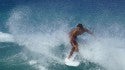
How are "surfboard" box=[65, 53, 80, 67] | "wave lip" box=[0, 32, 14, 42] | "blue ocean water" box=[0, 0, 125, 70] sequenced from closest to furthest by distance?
1. "surfboard" box=[65, 53, 80, 67]
2. "blue ocean water" box=[0, 0, 125, 70]
3. "wave lip" box=[0, 32, 14, 42]

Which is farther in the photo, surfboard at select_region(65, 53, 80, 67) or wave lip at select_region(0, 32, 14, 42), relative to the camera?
wave lip at select_region(0, 32, 14, 42)

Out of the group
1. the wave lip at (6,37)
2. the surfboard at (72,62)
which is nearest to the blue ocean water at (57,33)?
the wave lip at (6,37)

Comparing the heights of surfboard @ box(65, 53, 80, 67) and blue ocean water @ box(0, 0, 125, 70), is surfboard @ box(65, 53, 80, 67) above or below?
above

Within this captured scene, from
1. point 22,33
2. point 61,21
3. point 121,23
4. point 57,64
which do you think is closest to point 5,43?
point 22,33

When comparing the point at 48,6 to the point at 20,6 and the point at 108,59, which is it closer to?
the point at 20,6

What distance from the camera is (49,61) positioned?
18391 millimetres

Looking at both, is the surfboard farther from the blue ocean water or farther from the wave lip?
the wave lip

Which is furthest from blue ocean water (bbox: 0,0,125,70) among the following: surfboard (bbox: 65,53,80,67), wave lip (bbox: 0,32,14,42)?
surfboard (bbox: 65,53,80,67)

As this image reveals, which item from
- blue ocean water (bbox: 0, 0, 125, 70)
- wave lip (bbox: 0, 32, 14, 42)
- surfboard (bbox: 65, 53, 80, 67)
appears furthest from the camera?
wave lip (bbox: 0, 32, 14, 42)

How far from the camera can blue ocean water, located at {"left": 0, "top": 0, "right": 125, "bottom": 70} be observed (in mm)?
18328

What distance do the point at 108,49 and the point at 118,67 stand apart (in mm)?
2760

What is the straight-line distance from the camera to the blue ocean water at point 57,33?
1833 cm

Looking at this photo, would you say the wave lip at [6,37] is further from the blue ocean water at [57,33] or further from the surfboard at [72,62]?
the surfboard at [72,62]

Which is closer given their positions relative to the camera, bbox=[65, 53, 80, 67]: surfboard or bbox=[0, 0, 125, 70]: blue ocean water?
bbox=[65, 53, 80, 67]: surfboard
